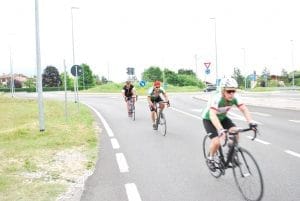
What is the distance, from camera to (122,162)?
9.24 metres

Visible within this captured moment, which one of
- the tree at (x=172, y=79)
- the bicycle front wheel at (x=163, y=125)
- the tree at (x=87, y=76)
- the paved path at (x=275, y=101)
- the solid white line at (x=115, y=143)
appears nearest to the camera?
the solid white line at (x=115, y=143)

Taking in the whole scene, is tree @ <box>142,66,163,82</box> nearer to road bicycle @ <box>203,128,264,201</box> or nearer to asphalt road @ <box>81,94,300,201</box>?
asphalt road @ <box>81,94,300,201</box>

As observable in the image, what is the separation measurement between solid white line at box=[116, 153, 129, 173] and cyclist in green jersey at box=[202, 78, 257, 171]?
1.76 metres

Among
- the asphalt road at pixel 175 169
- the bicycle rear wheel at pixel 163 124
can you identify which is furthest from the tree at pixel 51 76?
the asphalt road at pixel 175 169

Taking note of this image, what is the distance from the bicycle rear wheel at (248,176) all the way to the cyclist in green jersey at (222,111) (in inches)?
15.0

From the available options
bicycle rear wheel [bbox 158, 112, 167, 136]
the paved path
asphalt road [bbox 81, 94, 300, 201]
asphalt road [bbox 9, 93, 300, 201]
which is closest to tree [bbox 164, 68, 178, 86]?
the paved path

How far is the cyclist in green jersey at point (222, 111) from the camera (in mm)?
6344

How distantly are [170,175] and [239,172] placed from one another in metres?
1.83

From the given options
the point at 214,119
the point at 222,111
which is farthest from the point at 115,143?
the point at 214,119

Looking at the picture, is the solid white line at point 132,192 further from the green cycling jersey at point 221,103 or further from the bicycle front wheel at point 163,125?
the bicycle front wheel at point 163,125

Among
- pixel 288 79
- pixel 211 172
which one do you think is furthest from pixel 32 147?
pixel 288 79

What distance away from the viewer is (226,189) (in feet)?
21.8

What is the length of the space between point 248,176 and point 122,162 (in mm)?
3740

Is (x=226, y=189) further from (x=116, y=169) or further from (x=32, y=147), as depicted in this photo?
(x=32, y=147)
